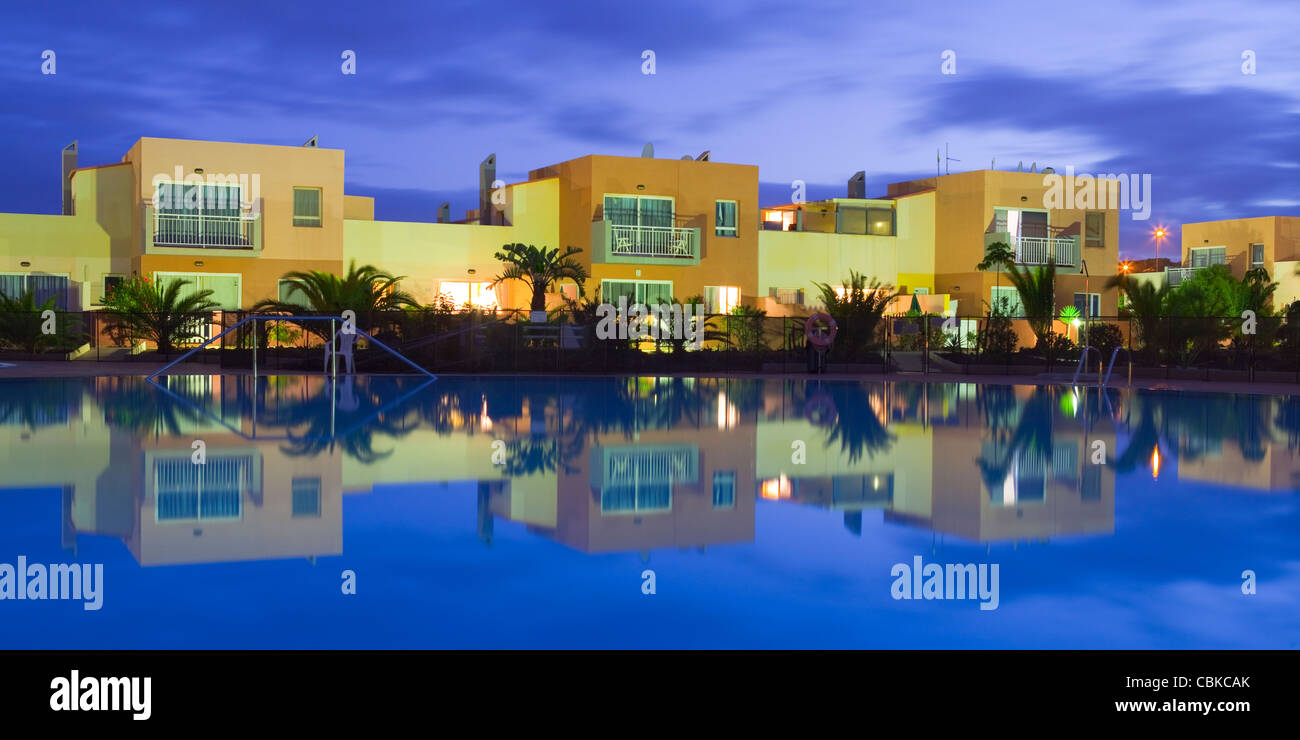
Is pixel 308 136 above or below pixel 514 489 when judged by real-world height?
above

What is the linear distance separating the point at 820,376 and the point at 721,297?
35.5 feet

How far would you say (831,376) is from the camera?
28.3m

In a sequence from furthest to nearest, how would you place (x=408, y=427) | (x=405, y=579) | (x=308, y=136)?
(x=308, y=136), (x=408, y=427), (x=405, y=579)

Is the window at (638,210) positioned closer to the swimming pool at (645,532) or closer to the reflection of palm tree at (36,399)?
the reflection of palm tree at (36,399)

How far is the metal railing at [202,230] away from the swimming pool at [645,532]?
62.1ft

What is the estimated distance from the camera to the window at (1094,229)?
4275cm

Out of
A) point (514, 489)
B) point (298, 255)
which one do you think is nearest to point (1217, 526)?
point (514, 489)

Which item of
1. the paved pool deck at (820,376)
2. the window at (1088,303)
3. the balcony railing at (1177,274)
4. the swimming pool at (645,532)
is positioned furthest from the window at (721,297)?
the balcony railing at (1177,274)

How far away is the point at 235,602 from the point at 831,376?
23.7 metres

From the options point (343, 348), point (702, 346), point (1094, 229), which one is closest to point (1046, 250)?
point (1094, 229)

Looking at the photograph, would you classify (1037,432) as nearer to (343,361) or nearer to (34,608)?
(34,608)

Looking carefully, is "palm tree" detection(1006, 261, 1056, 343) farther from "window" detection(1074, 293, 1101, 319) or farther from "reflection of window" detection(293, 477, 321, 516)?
"reflection of window" detection(293, 477, 321, 516)

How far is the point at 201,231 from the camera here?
33938 millimetres
